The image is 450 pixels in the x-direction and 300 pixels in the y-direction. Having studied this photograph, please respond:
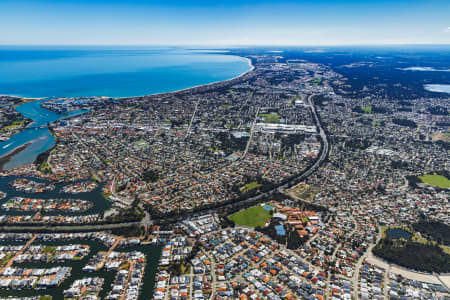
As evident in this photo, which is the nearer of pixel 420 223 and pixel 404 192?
pixel 420 223

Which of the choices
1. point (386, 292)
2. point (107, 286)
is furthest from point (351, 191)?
point (107, 286)

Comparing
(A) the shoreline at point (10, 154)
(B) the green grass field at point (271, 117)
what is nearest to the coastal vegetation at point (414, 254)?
(B) the green grass field at point (271, 117)

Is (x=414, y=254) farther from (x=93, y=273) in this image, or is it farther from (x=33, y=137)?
(x=33, y=137)

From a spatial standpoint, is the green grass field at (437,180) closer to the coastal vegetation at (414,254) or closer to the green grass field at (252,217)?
the coastal vegetation at (414,254)

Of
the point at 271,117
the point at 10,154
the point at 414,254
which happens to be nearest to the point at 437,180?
the point at 414,254

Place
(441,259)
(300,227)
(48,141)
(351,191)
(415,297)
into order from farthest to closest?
1. (48,141)
2. (351,191)
3. (300,227)
4. (441,259)
5. (415,297)

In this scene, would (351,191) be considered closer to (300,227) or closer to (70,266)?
(300,227)
